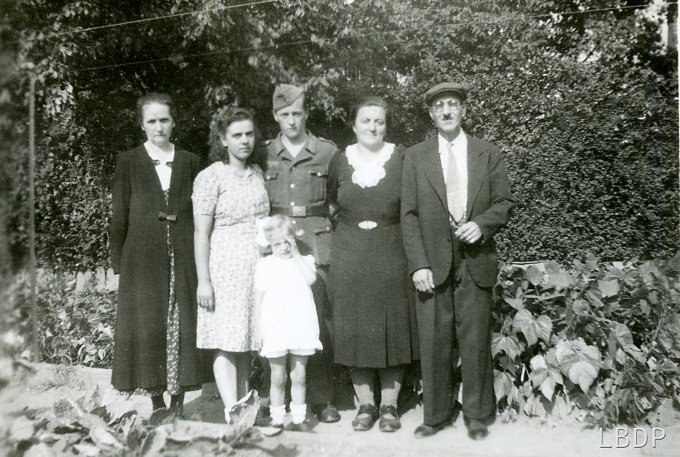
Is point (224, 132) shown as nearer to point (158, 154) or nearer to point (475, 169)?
point (158, 154)

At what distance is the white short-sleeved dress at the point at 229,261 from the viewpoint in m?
3.32

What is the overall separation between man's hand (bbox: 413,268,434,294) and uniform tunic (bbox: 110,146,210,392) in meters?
1.31

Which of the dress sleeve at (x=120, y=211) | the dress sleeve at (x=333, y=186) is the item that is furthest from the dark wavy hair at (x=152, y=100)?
the dress sleeve at (x=333, y=186)

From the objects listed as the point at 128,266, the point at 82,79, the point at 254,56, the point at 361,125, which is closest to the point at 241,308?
the point at 128,266

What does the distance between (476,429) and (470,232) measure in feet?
3.58

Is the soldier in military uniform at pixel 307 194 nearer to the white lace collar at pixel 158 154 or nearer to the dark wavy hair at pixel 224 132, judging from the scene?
the dark wavy hair at pixel 224 132

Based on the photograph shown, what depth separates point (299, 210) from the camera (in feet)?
11.4

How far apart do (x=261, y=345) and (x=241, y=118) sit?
51.4 inches

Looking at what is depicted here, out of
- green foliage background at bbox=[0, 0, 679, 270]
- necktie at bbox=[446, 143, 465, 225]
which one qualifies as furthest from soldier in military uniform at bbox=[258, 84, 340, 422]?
green foliage background at bbox=[0, 0, 679, 270]

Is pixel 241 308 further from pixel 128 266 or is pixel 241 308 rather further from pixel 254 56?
pixel 254 56

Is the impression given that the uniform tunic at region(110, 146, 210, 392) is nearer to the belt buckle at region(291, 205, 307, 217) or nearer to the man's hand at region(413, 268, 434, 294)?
the belt buckle at region(291, 205, 307, 217)

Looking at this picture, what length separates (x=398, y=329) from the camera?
11.1 ft

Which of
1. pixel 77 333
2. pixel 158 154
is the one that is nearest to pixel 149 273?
pixel 158 154

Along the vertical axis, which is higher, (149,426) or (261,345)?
(261,345)
